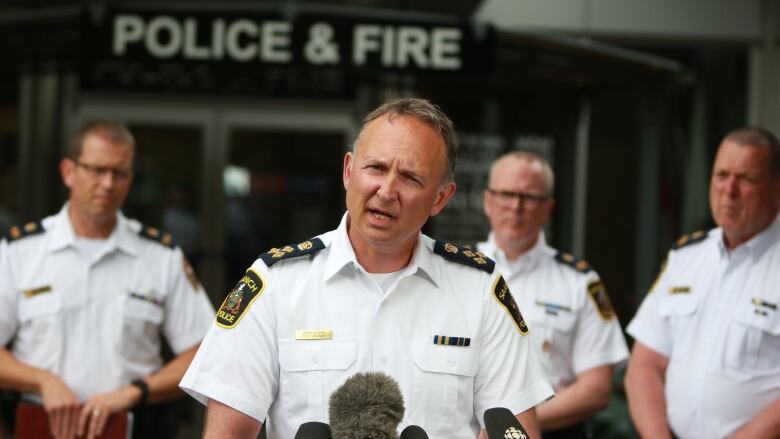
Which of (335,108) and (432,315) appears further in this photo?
(335,108)

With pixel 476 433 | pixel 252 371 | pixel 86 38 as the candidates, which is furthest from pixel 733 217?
pixel 86 38

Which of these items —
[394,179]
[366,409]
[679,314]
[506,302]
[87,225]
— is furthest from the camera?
[87,225]

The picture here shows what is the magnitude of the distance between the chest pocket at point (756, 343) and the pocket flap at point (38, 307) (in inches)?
102

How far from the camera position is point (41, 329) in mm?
3928

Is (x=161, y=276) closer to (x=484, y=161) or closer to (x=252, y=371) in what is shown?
(x=252, y=371)

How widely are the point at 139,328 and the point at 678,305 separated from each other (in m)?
2.16

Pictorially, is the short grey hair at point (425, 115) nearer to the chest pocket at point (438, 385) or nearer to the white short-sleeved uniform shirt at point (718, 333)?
the chest pocket at point (438, 385)

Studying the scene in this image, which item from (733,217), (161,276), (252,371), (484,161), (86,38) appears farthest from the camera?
(484,161)

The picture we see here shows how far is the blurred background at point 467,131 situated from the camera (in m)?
7.07

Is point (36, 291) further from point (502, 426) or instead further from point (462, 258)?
point (502, 426)

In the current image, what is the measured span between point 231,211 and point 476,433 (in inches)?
211

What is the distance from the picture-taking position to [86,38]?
17.5ft

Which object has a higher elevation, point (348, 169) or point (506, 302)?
point (348, 169)

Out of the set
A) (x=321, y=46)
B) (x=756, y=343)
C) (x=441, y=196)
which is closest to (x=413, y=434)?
(x=441, y=196)
